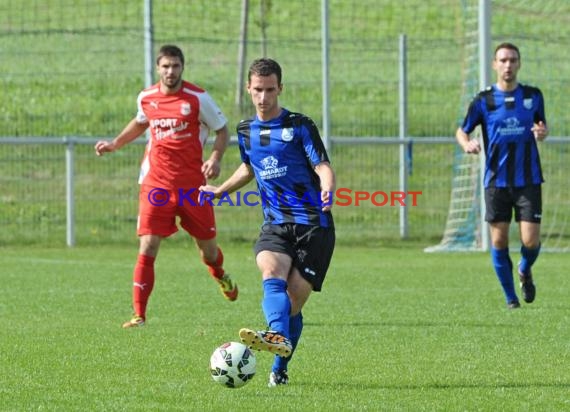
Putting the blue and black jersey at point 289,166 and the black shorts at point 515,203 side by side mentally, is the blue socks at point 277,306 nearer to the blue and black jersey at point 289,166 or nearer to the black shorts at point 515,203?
the blue and black jersey at point 289,166

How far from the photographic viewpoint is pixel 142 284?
32.8 feet

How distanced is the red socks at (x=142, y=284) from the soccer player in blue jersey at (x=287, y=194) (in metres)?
2.56

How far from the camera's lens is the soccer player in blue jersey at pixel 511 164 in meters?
11.0

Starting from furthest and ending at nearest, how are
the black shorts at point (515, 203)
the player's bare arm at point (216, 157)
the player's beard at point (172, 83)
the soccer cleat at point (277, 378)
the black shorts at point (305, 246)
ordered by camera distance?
the black shorts at point (515, 203)
the player's beard at point (172, 83)
the player's bare arm at point (216, 157)
the black shorts at point (305, 246)
the soccer cleat at point (277, 378)

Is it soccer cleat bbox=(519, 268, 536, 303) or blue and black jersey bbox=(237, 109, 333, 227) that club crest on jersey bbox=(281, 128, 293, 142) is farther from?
soccer cleat bbox=(519, 268, 536, 303)

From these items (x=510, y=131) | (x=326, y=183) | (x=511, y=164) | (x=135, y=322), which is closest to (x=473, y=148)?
(x=511, y=164)

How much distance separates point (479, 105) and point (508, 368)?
397 cm

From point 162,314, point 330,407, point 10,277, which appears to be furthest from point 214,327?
point 10,277

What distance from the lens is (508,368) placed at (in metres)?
7.66

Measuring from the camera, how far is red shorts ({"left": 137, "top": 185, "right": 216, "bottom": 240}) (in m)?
10.2

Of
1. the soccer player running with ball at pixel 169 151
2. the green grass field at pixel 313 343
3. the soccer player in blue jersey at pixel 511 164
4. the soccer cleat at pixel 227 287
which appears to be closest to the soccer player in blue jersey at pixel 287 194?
the green grass field at pixel 313 343

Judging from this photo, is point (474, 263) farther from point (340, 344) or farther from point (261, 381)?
point (261, 381)

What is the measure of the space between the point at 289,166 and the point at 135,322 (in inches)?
113

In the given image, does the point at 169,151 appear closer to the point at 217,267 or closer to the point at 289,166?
the point at 217,267
